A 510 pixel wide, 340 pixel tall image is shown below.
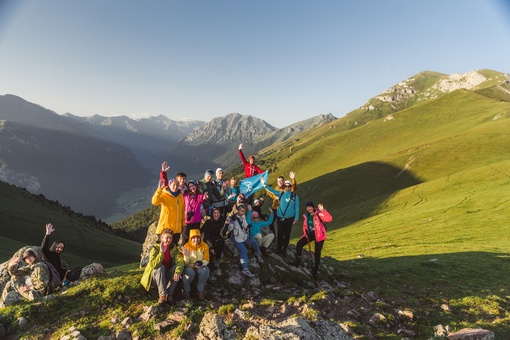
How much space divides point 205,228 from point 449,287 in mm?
17126

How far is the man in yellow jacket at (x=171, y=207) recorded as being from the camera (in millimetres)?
15078

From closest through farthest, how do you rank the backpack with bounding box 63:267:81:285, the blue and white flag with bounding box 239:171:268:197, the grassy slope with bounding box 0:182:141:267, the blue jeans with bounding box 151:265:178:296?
the blue jeans with bounding box 151:265:178:296 → the backpack with bounding box 63:267:81:285 → the blue and white flag with bounding box 239:171:268:197 → the grassy slope with bounding box 0:182:141:267

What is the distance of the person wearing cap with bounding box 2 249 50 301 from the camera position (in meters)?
14.4

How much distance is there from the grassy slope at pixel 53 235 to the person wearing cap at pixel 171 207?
56972 millimetres

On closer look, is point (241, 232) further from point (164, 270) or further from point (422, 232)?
point (422, 232)

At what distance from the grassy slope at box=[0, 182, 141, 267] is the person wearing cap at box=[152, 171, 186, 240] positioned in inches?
2243

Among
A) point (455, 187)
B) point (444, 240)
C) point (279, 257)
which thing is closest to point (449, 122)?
point (455, 187)

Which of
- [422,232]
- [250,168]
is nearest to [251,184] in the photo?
[250,168]

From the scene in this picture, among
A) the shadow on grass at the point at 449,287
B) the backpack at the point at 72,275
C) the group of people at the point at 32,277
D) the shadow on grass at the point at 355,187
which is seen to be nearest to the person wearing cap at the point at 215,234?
the backpack at the point at 72,275

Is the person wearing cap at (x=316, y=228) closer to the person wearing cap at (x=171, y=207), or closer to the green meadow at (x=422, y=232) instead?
the green meadow at (x=422, y=232)

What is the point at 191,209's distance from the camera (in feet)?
52.3

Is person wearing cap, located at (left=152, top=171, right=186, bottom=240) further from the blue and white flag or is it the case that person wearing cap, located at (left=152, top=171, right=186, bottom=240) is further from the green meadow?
the blue and white flag

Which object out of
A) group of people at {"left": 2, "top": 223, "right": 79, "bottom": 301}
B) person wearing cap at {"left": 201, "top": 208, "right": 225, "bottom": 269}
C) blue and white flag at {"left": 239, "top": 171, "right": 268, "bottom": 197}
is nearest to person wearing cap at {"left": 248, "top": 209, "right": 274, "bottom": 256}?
person wearing cap at {"left": 201, "top": 208, "right": 225, "bottom": 269}

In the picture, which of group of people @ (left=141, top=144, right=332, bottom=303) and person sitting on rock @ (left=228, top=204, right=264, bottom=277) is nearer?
group of people @ (left=141, top=144, right=332, bottom=303)
